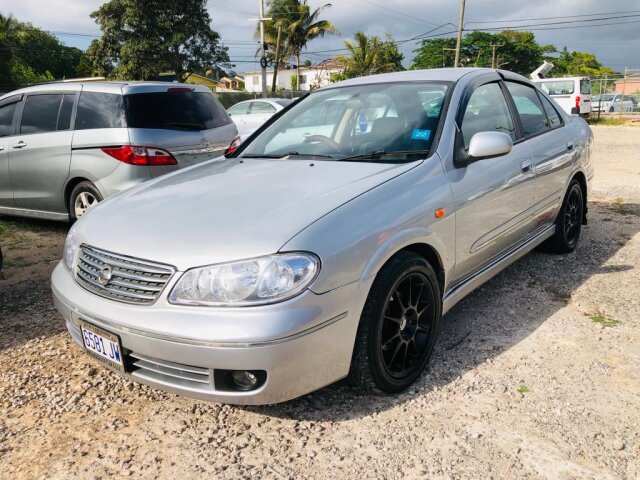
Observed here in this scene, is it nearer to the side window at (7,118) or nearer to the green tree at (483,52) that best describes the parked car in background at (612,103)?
the green tree at (483,52)

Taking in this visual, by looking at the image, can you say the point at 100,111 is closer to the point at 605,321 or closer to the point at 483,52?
the point at 605,321

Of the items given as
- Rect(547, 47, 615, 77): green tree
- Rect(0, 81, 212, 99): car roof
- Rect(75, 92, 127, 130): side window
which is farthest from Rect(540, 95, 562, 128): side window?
Rect(547, 47, 615, 77): green tree

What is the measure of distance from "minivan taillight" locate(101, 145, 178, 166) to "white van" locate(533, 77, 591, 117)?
19.1 metres

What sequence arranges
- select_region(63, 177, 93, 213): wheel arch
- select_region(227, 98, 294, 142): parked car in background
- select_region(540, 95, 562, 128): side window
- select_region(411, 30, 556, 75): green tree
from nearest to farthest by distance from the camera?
select_region(540, 95, 562, 128): side window
select_region(63, 177, 93, 213): wheel arch
select_region(227, 98, 294, 142): parked car in background
select_region(411, 30, 556, 75): green tree

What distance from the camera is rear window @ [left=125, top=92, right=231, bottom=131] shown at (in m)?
5.34

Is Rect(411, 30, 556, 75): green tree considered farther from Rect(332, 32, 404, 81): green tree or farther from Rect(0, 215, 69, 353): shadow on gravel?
Rect(0, 215, 69, 353): shadow on gravel

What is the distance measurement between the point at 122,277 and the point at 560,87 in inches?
908

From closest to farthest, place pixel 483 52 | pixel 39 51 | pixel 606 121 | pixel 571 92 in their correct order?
1. pixel 571 92
2. pixel 606 121
3. pixel 39 51
4. pixel 483 52

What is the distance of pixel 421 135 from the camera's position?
3.05 metres

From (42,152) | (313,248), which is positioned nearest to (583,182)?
(313,248)

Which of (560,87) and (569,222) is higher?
(560,87)

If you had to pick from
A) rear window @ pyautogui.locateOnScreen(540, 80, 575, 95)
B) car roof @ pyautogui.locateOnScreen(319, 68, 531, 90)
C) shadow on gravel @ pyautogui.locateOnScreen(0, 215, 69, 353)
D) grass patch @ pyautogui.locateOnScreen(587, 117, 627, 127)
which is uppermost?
rear window @ pyautogui.locateOnScreen(540, 80, 575, 95)

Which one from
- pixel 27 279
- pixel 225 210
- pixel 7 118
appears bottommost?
pixel 27 279

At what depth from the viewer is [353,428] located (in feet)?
7.95
